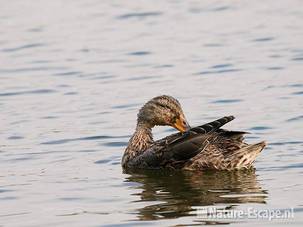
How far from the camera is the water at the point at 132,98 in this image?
1234 cm

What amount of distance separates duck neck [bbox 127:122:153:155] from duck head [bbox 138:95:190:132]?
0.25ft

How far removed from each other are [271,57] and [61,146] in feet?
20.5

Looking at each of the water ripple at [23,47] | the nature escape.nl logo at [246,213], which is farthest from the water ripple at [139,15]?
the nature escape.nl logo at [246,213]

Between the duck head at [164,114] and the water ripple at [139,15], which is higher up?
the water ripple at [139,15]

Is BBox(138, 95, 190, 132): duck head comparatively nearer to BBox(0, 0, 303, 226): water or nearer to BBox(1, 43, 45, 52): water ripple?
BBox(0, 0, 303, 226): water

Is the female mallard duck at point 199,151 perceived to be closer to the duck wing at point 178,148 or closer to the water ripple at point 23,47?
the duck wing at point 178,148

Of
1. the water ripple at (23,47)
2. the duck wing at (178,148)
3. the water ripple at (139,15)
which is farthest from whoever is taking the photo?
the water ripple at (139,15)

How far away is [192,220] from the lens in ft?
37.3

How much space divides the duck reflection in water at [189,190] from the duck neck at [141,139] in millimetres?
503

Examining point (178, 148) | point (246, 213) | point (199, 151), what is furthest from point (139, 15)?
point (246, 213)

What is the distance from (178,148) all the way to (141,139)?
39.1 inches

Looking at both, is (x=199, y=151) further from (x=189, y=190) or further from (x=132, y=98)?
(x=132, y=98)

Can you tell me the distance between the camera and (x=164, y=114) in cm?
1507

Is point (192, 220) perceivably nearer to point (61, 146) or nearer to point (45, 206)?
point (45, 206)
